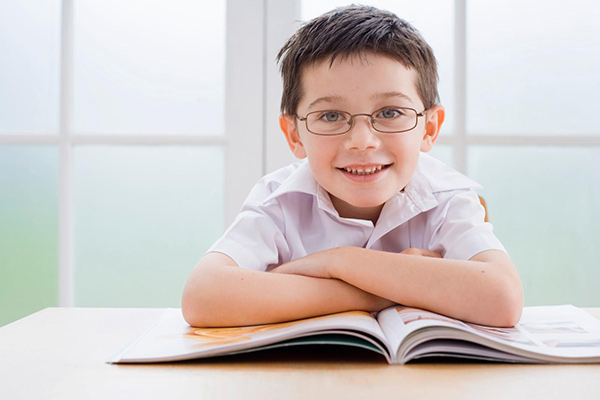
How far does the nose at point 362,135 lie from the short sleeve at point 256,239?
8.2 inches

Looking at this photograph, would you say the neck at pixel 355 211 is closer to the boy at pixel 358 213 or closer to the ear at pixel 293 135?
the boy at pixel 358 213

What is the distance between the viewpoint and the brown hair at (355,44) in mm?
938

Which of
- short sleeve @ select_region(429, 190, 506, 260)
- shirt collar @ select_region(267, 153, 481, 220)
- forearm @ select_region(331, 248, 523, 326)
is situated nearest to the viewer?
forearm @ select_region(331, 248, 523, 326)

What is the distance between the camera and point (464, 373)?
0.53 metres

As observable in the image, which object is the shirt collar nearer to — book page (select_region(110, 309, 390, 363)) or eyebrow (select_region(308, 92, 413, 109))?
eyebrow (select_region(308, 92, 413, 109))

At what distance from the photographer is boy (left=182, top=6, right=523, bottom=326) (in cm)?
74

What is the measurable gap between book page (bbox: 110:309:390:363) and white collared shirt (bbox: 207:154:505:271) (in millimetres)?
227

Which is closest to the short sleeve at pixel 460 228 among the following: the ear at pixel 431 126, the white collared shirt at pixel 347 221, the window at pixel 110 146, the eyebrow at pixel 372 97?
the white collared shirt at pixel 347 221

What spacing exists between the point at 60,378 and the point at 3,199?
160cm

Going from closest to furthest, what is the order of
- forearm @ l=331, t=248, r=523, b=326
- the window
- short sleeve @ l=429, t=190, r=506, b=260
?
forearm @ l=331, t=248, r=523, b=326, short sleeve @ l=429, t=190, r=506, b=260, the window

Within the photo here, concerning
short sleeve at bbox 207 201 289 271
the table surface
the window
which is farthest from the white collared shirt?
the window

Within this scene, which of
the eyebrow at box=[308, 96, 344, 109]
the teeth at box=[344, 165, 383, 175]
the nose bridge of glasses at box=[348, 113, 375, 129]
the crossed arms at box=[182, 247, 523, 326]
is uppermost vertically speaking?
the eyebrow at box=[308, 96, 344, 109]

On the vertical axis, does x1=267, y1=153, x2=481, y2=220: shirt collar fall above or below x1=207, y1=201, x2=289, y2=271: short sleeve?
above

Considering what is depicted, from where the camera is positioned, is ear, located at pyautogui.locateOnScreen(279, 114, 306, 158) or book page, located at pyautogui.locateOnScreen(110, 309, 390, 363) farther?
ear, located at pyautogui.locateOnScreen(279, 114, 306, 158)
